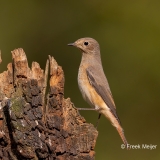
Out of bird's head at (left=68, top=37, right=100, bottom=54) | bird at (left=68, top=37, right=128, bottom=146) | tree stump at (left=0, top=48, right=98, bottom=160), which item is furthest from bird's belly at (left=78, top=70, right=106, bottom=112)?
tree stump at (left=0, top=48, right=98, bottom=160)

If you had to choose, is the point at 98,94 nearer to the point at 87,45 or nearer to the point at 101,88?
the point at 101,88

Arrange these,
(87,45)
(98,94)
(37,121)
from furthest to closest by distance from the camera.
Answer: (87,45) → (98,94) → (37,121)

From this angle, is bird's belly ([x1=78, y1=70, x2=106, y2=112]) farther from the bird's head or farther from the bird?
the bird's head

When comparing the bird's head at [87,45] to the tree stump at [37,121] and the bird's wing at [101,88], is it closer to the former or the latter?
the bird's wing at [101,88]

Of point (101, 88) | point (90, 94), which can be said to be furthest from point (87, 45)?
point (90, 94)

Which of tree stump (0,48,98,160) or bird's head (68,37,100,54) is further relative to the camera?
bird's head (68,37,100,54)

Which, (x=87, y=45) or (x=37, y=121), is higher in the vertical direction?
(x=87, y=45)

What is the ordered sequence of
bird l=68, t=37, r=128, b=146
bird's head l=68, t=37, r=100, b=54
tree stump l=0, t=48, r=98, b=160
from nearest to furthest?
tree stump l=0, t=48, r=98, b=160 → bird l=68, t=37, r=128, b=146 → bird's head l=68, t=37, r=100, b=54

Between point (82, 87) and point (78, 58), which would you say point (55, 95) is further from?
point (78, 58)

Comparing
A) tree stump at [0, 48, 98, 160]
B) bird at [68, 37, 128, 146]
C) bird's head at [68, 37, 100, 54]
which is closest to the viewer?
tree stump at [0, 48, 98, 160]

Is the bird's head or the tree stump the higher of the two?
the bird's head
